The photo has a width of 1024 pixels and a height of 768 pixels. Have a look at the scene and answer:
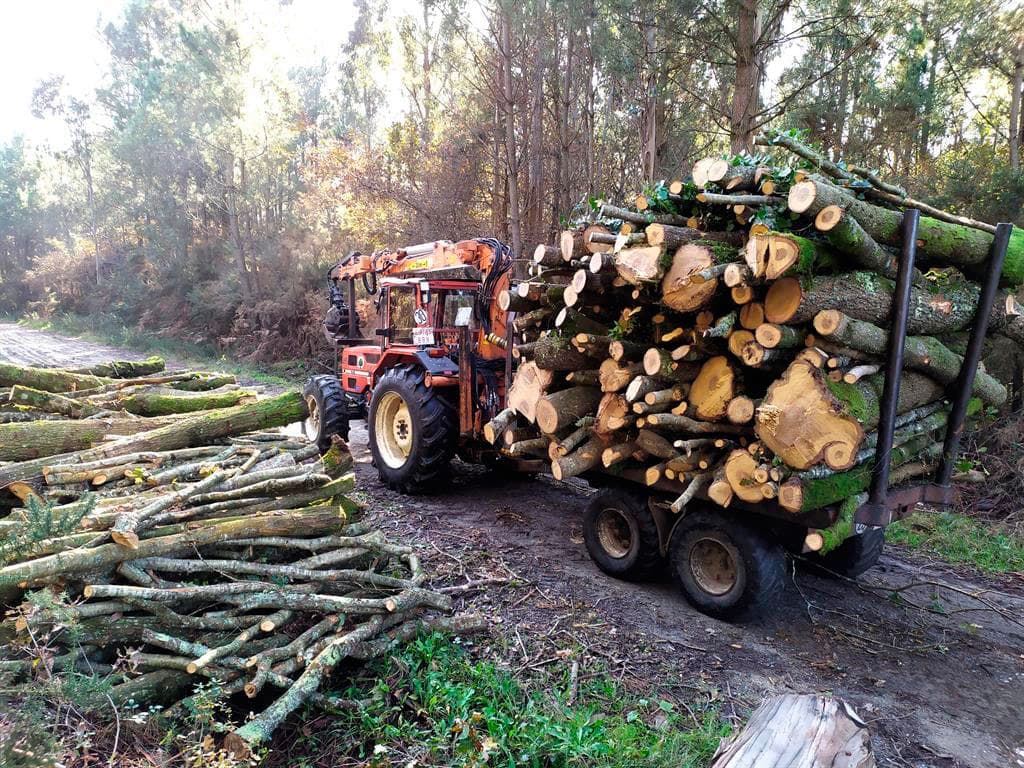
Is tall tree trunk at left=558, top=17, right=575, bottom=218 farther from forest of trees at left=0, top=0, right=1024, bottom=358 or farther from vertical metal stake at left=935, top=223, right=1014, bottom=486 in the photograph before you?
vertical metal stake at left=935, top=223, right=1014, bottom=486

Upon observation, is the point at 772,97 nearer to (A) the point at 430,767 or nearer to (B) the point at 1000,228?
(B) the point at 1000,228

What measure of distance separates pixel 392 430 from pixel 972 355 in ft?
18.1

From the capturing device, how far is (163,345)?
23.6 meters

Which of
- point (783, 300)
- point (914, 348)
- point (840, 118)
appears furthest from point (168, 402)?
point (840, 118)

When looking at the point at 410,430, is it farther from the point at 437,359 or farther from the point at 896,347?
the point at 896,347

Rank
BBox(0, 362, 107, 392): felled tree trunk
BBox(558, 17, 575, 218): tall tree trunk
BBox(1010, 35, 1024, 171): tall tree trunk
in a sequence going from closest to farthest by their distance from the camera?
BBox(0, 362, 107, 392): felled tree trunk < BBox(1010, 35, 1024, 171): tall tree trunk < BBox(558, 17, 575, 218): tall tree trunk

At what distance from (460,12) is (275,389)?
962 centimetres

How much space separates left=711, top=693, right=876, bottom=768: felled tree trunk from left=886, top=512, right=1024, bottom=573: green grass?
4.22 m

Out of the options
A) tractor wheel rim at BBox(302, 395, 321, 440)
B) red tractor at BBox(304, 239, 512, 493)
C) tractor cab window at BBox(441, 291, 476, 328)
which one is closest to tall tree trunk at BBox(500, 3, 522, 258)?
red tractor at BBox(304, 239, 512, 493)

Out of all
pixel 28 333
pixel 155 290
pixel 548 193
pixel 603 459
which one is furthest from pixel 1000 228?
pixel 28 333

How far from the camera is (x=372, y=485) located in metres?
7.17

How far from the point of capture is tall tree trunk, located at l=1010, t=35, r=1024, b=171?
998cm

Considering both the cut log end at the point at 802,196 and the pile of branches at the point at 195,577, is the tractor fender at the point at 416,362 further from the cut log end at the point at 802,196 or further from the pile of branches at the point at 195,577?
the cut log end at the point at 802,196

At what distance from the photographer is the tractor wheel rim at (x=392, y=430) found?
6.96 m
